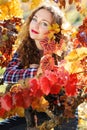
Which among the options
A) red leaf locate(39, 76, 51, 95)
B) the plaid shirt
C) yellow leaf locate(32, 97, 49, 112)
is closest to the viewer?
red leaf locate(39, 76, 51, 95)

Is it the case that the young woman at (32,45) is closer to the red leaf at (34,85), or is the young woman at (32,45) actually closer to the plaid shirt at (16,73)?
the plaid shirt at (16,73)

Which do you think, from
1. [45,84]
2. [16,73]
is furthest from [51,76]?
[16,73]

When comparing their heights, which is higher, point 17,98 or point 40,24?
point 40,24

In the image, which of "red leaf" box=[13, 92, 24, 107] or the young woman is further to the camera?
the young woman

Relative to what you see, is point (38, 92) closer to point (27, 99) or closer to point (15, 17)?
point (27, 99)

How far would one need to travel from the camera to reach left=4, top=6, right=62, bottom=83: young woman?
225 centimetres

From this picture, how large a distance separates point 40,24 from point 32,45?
19cm

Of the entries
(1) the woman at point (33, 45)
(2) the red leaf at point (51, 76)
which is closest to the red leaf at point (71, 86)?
(2) the red leaf at point (51, 76)

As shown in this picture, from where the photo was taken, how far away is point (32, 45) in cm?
240

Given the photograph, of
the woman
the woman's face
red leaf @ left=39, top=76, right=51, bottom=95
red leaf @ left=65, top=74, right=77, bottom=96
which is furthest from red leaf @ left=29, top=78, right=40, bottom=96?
the woman's face

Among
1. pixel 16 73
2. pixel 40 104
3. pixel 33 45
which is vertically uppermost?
pixel 33 45

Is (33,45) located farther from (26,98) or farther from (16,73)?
(26,98)

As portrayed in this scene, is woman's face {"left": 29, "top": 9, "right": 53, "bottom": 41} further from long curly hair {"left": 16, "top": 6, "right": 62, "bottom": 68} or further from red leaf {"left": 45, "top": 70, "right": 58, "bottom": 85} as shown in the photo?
red leaf {"left": 45, "top": 70, "right": 58, "bottom": 85}

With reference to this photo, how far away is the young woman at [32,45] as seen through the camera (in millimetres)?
2246
